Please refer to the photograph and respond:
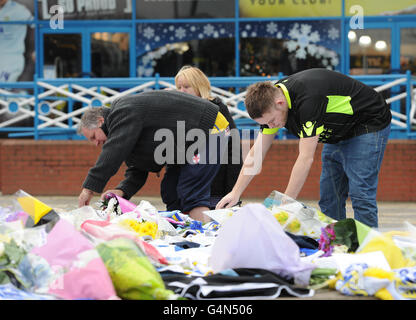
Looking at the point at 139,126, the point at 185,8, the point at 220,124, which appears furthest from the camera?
the point at 185,8

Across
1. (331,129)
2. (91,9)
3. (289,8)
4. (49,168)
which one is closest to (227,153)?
(331,129)

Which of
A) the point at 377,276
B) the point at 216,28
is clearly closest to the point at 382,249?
the point at 377,276

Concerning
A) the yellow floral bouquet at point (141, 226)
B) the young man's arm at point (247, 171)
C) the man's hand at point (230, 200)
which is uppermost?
the young man's arm at point (247, 171)

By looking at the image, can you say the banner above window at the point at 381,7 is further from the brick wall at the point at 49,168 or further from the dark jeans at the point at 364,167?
the dark jeans at the point at 364,167

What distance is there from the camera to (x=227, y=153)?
18.1 feet

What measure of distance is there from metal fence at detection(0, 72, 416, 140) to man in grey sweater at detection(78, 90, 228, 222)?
4.55 meters

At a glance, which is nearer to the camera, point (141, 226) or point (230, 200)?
point (141, 226)

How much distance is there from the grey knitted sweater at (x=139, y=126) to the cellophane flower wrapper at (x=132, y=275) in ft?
5.52

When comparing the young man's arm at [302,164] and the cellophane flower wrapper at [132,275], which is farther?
the young man's arm at [302,164]

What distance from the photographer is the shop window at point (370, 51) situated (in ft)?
39.0

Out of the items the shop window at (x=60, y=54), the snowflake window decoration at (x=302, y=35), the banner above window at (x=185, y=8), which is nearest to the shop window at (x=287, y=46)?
the snowflake window decoration at (x=302, y=35)

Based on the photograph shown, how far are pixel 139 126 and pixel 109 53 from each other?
308 inches

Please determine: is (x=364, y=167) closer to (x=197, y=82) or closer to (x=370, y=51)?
(x=197, y=82)

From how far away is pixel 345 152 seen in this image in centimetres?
469
